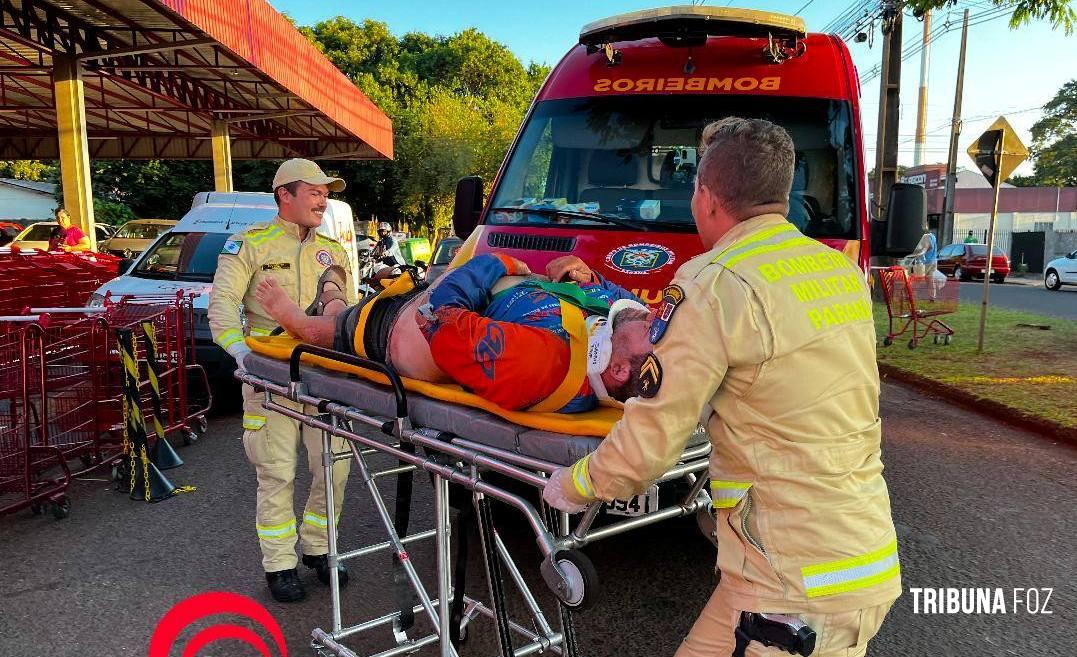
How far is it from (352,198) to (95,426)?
37886 mm

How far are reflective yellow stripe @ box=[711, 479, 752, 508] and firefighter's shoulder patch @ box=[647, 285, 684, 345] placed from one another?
36cm

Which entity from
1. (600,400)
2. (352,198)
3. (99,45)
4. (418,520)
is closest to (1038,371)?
(418,520)

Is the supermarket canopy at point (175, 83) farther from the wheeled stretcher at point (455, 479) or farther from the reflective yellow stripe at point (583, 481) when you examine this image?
the reflective yellow stripe at point (583, 481)

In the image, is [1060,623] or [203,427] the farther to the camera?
[203,427]

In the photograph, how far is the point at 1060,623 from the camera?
3662 mm

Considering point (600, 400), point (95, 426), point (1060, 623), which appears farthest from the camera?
point (95, 426)

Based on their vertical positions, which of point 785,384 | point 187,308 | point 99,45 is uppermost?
point 99,45

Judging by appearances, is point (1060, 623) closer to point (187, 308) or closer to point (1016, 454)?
point (1016, 454)

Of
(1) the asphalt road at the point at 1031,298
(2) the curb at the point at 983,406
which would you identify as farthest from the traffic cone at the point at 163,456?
(1) the asphalt road at the point at 1031,298

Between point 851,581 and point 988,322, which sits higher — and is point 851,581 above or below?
above

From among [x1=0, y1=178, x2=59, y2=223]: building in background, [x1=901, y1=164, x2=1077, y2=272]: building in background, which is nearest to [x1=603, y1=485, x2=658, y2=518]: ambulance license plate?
[x1=901, y1=164, x2=1077, y2=272]: building in background

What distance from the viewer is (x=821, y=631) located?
5.89 ft

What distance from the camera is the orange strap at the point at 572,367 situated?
8.38 feet

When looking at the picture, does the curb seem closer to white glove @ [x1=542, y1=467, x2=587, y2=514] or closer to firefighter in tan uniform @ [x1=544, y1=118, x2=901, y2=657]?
firefighter in tan uniform @ [x1=544, y1=118, x2=901, y2=657]
